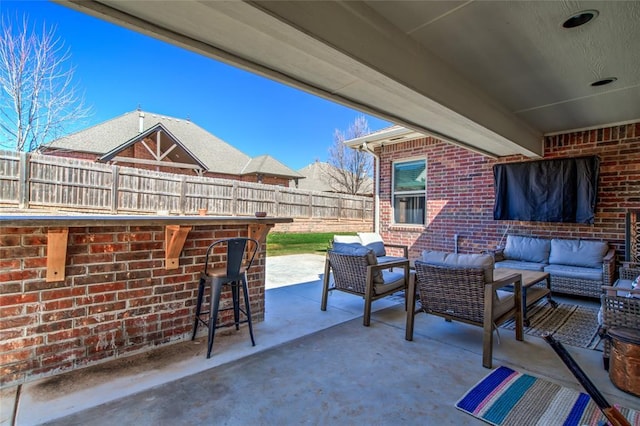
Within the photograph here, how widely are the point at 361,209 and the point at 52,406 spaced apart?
47.0ft

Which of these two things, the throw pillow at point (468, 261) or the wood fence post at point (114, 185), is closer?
the throw pillow at point (468, 261)

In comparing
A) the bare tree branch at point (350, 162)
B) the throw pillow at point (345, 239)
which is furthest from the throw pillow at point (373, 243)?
the bare tree branch at point (350, 162)

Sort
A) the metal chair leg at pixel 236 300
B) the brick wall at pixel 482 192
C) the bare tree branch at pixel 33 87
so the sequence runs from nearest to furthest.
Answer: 1. the metal chair leg at pixel 236 300
2. the brick wall at pixel 482 192
3. the bare tree branch at pixel 33 87

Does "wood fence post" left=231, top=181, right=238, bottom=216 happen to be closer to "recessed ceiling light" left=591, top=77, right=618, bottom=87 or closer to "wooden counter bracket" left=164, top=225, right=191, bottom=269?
"wooden counter bracket" left=164, top=225, right=191, bottom=269

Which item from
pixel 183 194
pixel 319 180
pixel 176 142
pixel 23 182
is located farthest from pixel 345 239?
pixel 319 180

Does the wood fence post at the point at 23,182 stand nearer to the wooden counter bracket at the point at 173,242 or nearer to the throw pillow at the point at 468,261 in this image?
the wooden counter bracket at the point at 173,242

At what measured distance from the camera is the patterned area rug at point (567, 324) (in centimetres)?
306

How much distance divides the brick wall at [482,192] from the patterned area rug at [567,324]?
66.3 inches

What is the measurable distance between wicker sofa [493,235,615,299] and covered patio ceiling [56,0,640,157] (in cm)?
221

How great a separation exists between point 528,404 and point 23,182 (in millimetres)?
10265

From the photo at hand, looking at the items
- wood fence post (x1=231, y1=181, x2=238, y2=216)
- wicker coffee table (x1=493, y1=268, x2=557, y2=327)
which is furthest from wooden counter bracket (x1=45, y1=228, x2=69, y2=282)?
wood fence post (x1=231, y1=181, x2=238, y2=216)

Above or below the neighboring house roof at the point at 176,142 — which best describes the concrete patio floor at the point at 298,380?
below

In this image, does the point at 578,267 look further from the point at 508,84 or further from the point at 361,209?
the point at 361,209

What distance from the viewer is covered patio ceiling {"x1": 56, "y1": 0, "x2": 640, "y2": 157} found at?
73.4 inches
